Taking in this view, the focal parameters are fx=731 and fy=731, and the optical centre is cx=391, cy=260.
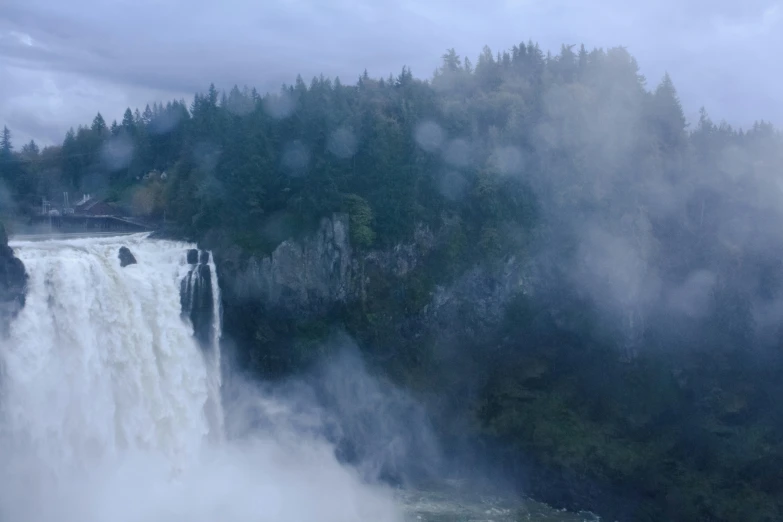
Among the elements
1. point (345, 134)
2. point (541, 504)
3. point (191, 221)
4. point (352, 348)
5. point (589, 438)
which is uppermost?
point (345, 134)

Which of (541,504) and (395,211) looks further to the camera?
(395,211)

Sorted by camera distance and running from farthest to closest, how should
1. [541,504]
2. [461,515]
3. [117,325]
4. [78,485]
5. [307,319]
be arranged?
[307,319] → [541,504] → [461,515] → [117,325] → [78,485]

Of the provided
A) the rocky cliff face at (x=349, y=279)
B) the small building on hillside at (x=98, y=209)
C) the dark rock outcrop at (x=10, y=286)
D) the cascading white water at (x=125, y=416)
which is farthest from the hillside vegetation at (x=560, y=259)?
the dark rock outcrop at (x=10, y=286)

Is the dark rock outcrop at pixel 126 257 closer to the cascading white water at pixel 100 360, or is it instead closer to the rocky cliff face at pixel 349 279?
the cascading white water at pixel 100 360

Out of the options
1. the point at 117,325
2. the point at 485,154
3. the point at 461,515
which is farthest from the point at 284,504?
the point at 485,154

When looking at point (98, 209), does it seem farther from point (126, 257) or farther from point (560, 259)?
point (560, 259)

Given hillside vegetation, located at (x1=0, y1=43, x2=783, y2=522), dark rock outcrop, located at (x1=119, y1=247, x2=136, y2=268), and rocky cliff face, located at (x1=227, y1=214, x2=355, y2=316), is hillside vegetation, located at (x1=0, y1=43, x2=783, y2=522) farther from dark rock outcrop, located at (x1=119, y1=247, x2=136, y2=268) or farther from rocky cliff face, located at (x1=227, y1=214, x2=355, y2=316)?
dark rock outcrop, located at (x1=119, y1=247, x2=136, y2=268)

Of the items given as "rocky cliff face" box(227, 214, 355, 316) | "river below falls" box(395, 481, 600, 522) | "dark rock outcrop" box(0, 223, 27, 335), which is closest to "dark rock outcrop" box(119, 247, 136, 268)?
"dark rock outcrop" box(0, 223, 27, 335)

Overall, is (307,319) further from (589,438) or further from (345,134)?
(589,438)
